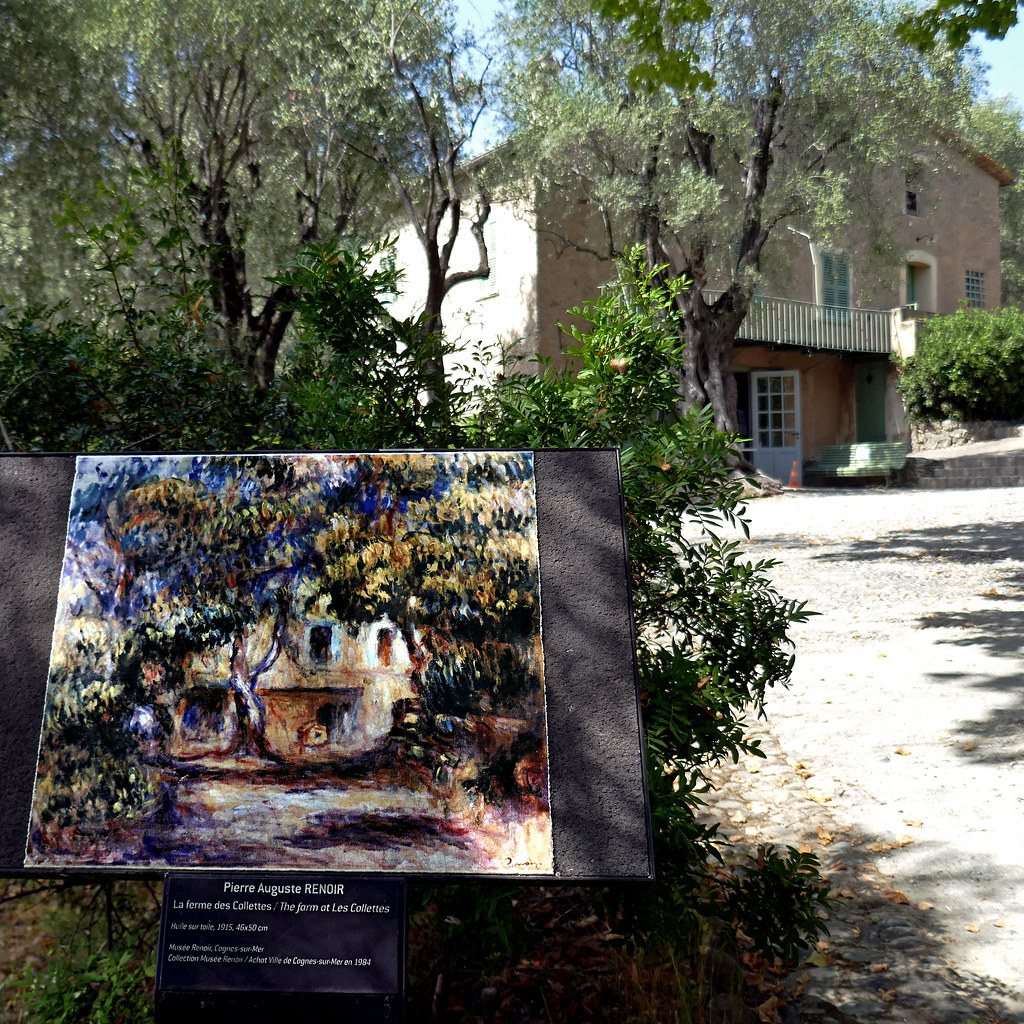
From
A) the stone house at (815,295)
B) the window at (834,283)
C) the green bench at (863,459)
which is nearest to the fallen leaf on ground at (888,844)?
the stone house at (815,295)

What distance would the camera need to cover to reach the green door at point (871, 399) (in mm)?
24031

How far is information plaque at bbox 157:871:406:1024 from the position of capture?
1824mm

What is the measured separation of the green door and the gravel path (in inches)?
590

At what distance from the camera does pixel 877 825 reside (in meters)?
4.12

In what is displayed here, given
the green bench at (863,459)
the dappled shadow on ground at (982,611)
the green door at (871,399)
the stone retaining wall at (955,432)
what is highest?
the green door at (871,399)

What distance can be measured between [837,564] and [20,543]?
29.8ft

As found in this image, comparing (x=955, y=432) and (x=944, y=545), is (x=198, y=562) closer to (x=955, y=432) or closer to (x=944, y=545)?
(x=944, y=545)

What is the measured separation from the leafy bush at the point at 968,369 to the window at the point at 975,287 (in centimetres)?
399

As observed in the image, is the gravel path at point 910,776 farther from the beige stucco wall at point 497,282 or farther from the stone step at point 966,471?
the beige stucco wall at point 497,282

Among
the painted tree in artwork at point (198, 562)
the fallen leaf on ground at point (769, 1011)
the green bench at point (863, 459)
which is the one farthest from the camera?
the green bench at point (863, 459)

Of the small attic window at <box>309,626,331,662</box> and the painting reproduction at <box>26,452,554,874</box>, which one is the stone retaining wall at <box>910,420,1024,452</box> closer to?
the painting reproduction at <box>26,452,554,874</box>

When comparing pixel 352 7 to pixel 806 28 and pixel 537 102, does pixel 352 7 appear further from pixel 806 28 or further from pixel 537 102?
pixel 806 28

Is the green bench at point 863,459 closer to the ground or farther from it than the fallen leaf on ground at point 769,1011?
farther from it

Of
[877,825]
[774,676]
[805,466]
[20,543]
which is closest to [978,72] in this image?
[805,466]
